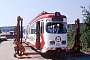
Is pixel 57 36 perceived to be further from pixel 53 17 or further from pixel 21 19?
pixel 21 19

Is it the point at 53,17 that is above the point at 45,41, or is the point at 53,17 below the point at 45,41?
above

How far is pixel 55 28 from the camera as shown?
16.7 meters

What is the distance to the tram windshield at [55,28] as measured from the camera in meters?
16.6

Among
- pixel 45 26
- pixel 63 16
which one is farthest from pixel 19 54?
pixel 63 16

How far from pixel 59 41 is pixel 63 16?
1996 millimetres

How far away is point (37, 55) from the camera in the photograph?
19531 millimetres

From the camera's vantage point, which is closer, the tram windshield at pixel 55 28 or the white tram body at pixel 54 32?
the white tram body at pixel 54 32

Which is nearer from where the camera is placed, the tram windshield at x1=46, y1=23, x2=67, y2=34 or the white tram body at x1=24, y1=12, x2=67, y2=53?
the white tram body at x1=24, y1=12, x2=67, y2=53

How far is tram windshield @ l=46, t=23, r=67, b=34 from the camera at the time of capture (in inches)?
655

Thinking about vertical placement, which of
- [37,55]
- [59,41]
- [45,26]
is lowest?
[37,55]

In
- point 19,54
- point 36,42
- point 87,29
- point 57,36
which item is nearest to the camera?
point 57,36

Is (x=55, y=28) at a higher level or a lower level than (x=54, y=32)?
higher

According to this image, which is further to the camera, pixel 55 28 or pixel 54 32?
pixel 55 28

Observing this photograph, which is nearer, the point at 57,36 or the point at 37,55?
the point at 57,36
